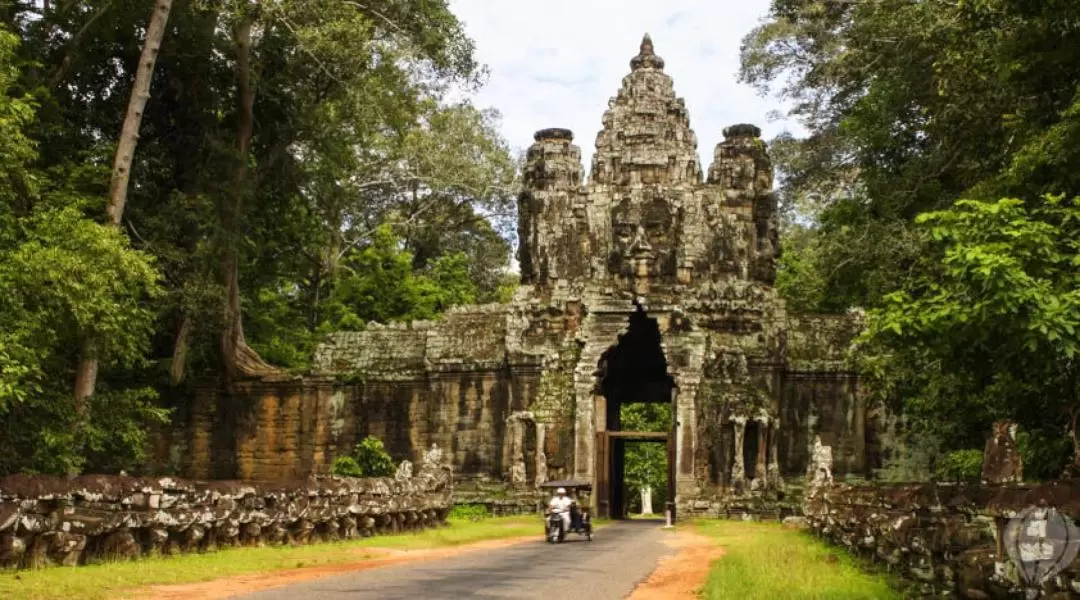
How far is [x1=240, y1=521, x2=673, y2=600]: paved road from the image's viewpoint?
11305 millimetres

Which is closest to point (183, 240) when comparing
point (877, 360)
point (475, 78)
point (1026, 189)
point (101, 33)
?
point (101, 33)

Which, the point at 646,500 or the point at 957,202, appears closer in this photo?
the point at 957,202

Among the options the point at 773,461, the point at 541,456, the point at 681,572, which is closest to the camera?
the point at 681,572

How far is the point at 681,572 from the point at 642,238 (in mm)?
15032

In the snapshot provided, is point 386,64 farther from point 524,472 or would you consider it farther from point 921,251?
point 921,251

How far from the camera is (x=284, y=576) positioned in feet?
43.4

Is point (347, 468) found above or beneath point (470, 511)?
above

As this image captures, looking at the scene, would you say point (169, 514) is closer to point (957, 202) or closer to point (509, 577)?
point (509, 577)

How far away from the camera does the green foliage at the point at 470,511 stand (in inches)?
1069

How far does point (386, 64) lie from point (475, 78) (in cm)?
206

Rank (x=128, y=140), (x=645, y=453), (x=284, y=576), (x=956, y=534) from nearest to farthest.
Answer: (x=956, y=534), (x=284, y=576), (x=128, y=140), (x=645, y=453)

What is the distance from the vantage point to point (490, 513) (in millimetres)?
27500

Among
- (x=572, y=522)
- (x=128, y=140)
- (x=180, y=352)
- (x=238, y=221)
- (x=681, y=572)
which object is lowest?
(x=681, y=572)

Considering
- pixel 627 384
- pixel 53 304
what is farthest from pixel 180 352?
pixel 627 384
